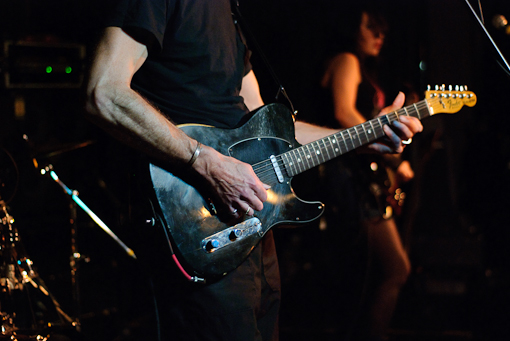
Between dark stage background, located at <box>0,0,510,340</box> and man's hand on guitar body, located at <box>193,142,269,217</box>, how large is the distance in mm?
1653

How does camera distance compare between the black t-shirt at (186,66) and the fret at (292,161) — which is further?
the fret at (292,161)

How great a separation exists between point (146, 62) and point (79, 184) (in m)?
3.13

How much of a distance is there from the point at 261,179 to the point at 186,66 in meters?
0.51

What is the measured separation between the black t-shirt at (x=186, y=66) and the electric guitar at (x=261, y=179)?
94mm

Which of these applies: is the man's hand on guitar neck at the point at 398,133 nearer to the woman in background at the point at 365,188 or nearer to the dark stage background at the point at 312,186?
the woman in background at the point at 365,188

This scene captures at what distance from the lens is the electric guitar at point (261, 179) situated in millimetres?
1376

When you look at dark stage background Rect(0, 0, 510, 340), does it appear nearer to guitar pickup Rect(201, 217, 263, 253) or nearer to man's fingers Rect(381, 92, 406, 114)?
man's fingers Rect(381, 92, 406, 114)

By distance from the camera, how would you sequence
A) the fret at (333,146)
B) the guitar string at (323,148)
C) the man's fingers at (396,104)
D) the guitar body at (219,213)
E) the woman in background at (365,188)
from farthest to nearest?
the woman in background at (365,188) → the man's fingers at (396,104) → the fret at (333,146) → the guitar string at (323,148) → the guitar body at (219,213)

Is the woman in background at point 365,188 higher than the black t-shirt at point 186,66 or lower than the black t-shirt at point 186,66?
lower

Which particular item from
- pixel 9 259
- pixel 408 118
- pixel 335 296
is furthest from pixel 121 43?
pixel 335 296

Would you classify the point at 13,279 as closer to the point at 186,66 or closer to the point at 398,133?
the point at 186,66

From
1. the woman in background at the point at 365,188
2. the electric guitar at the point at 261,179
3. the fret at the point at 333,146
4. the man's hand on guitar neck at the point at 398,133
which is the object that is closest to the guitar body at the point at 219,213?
the electric guitar at the point at 261,179

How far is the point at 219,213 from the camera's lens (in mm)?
1480

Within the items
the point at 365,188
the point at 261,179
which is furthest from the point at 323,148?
the point at 365,188
